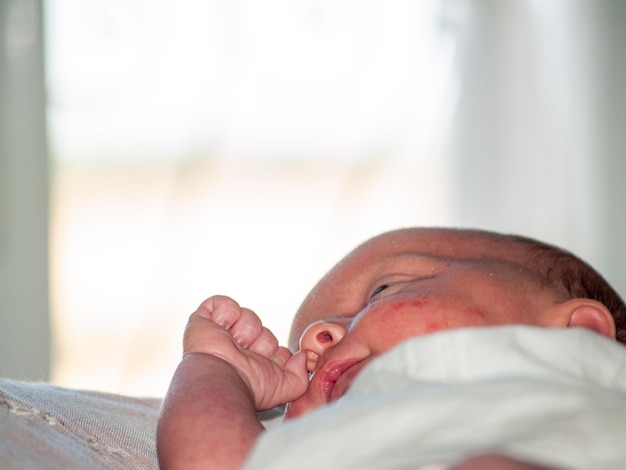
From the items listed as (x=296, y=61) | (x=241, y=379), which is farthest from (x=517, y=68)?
(x=241, y=379)

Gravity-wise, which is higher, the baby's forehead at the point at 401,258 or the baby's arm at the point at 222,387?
the baby's forehead at the point at 401,258

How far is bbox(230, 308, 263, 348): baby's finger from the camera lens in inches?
38.7

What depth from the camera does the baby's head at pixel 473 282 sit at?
87cm

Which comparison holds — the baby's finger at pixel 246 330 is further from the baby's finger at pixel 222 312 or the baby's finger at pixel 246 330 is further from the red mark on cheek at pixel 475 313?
the red mark on cheek at pixel 475 313

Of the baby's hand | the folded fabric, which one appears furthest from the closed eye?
the folded fabric

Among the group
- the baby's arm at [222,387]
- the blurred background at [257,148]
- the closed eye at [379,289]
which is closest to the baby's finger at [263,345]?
the baby's arm at [222,387]

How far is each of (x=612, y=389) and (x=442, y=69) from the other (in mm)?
2085

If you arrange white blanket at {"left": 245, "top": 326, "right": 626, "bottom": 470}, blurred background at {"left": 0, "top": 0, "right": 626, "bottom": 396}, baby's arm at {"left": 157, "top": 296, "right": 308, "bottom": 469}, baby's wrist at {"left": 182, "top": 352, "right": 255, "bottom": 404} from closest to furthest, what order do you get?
1. white blanket at {"left": 245, "top": 326, "right": 626, "bottom": 470}
2. baby's arm at {"left": 157, "top": 296, "right": 308, "bottom": 469}
3. baby's wrist at {"left": 182, "top": 352, "right": 255, "bottom": 404}
4. blurred background at {"left": 0, "top": 0, "right": 626, "bottom": 396}

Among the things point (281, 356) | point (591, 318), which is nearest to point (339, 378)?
point (281, 356)

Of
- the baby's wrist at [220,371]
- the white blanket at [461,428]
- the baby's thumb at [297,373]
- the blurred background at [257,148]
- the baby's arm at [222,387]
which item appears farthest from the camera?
the blurred background at [257,148]

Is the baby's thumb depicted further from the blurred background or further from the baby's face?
the blurred background

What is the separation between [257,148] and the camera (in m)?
2.60

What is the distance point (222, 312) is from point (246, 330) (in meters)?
0.03

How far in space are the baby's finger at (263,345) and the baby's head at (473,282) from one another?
5cm
